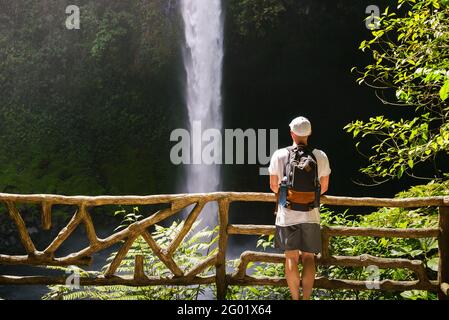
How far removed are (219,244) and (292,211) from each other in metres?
0.93

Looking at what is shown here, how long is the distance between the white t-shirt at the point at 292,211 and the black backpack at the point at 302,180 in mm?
52

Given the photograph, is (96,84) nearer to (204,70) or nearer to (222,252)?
(204,70)

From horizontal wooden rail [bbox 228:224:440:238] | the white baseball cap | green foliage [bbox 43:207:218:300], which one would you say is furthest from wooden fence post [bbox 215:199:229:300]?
the white baseball cap

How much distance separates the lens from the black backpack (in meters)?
3.66

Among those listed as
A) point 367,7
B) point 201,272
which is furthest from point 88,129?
point 201,272

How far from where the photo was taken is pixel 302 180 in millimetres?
3664

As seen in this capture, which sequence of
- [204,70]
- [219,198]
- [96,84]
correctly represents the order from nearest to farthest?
[219,198], [204,70], [96,84]

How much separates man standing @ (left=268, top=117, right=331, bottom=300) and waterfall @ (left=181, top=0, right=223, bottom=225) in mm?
13830

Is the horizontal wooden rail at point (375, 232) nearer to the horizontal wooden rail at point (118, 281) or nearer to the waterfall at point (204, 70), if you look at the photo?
the horizontal wooden rail at point (118, 281)

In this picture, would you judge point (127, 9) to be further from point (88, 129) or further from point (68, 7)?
point (88, 129)

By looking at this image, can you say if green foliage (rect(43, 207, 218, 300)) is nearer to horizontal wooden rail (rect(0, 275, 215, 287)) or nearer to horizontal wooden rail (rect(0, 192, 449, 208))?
horizontal wooden rail (rect(0, 275, 215, 287))

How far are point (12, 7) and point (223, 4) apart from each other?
876 centimetres

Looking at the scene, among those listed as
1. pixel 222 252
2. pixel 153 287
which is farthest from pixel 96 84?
pixel 222 252

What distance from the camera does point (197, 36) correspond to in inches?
711
